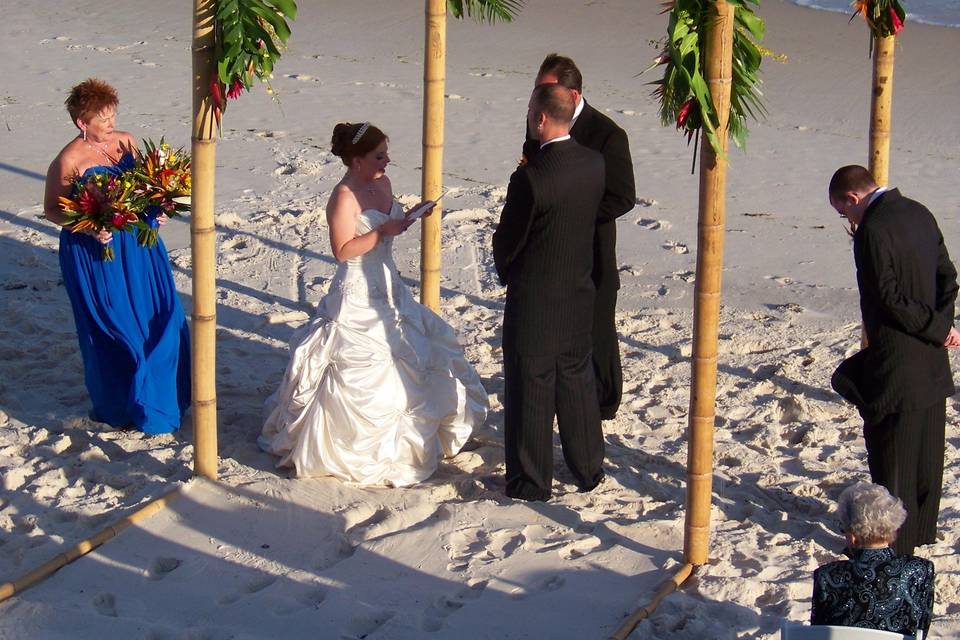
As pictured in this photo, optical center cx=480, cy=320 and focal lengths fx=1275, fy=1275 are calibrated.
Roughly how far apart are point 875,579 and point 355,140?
2.99 metres

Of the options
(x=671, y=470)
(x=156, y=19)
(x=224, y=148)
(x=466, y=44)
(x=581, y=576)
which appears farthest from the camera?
(x=156, y=19)

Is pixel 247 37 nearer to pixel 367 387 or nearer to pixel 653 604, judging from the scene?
pixel 367 387

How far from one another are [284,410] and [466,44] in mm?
11061

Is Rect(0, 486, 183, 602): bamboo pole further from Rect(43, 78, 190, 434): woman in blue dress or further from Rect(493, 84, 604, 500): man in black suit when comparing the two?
Rect(493, 84, 604, 500): man in black suit

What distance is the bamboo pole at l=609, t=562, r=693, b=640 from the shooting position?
4.55 m

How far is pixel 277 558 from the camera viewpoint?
5.15 metres

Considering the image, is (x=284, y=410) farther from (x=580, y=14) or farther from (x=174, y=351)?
(x=580, y=14)

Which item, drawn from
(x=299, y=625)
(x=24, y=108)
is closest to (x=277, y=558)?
(x=299, y=625)

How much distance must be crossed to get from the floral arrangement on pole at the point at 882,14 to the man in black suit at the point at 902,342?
1524 mm

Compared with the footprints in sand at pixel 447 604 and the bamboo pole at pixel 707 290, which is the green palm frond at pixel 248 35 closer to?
A: the bamboo pole at pixel 707 290

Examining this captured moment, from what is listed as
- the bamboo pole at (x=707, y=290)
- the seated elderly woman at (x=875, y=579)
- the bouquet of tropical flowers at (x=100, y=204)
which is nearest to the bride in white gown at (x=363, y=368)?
the bouquet of tropical flowers at (x=100, y=204)

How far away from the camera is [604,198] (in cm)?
621

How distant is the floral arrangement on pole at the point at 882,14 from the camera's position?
20.7 ft

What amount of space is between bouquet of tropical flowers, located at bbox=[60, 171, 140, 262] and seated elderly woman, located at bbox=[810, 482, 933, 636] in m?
3.72
